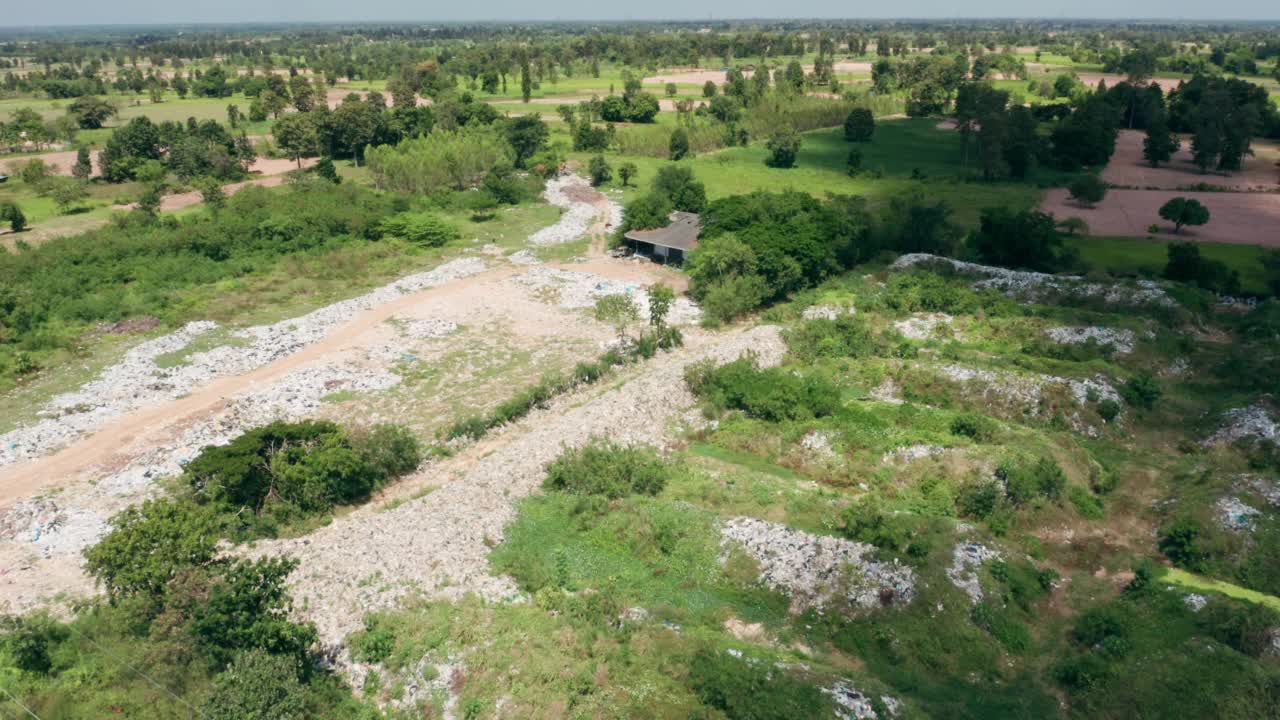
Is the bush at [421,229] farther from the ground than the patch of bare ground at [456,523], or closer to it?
farther from the ground

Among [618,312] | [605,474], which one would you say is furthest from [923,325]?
[605,474]

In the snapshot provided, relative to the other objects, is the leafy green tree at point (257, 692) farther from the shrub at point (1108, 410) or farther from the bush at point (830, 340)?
the shrub at point (1108, 410)

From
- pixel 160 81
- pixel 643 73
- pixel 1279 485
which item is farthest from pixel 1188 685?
pixel 160 81

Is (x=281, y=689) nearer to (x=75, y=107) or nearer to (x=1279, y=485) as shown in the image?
(x=1279, y=485)

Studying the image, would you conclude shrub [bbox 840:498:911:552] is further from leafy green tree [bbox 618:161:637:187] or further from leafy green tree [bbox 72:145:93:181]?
leafy green tree [bbox 72:145:93:181]

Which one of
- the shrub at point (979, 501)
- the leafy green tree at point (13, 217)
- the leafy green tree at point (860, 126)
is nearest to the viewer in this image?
the shrub at point (979, 501)

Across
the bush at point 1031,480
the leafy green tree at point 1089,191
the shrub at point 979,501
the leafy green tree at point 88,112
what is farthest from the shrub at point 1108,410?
the leafy green tree at point 88,112
